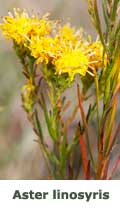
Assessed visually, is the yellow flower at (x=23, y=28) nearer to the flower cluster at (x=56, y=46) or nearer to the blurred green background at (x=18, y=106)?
the flower cluster at (x=56, y=46)

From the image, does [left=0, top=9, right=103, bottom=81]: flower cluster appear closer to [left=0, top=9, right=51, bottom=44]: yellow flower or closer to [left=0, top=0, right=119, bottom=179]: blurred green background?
[left=0, top=9, right=51, bottom=44]: yellow flower

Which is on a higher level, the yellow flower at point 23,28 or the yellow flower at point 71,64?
the yellow flower at point 23,28

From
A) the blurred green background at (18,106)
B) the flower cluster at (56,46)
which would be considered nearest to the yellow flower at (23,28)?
the flower cluster at (56,46)

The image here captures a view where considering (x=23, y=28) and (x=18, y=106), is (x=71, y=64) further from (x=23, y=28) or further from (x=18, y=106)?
(x=18, y=106)

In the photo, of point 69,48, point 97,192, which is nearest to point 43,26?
point 69,48

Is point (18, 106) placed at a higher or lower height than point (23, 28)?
lower

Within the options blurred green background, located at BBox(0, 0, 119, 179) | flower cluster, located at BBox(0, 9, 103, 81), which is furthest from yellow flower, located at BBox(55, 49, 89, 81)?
blurred green background, located at BBox(0, 0, 119, 179)

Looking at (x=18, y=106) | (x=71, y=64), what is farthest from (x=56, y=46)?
(x=18, y=106)
